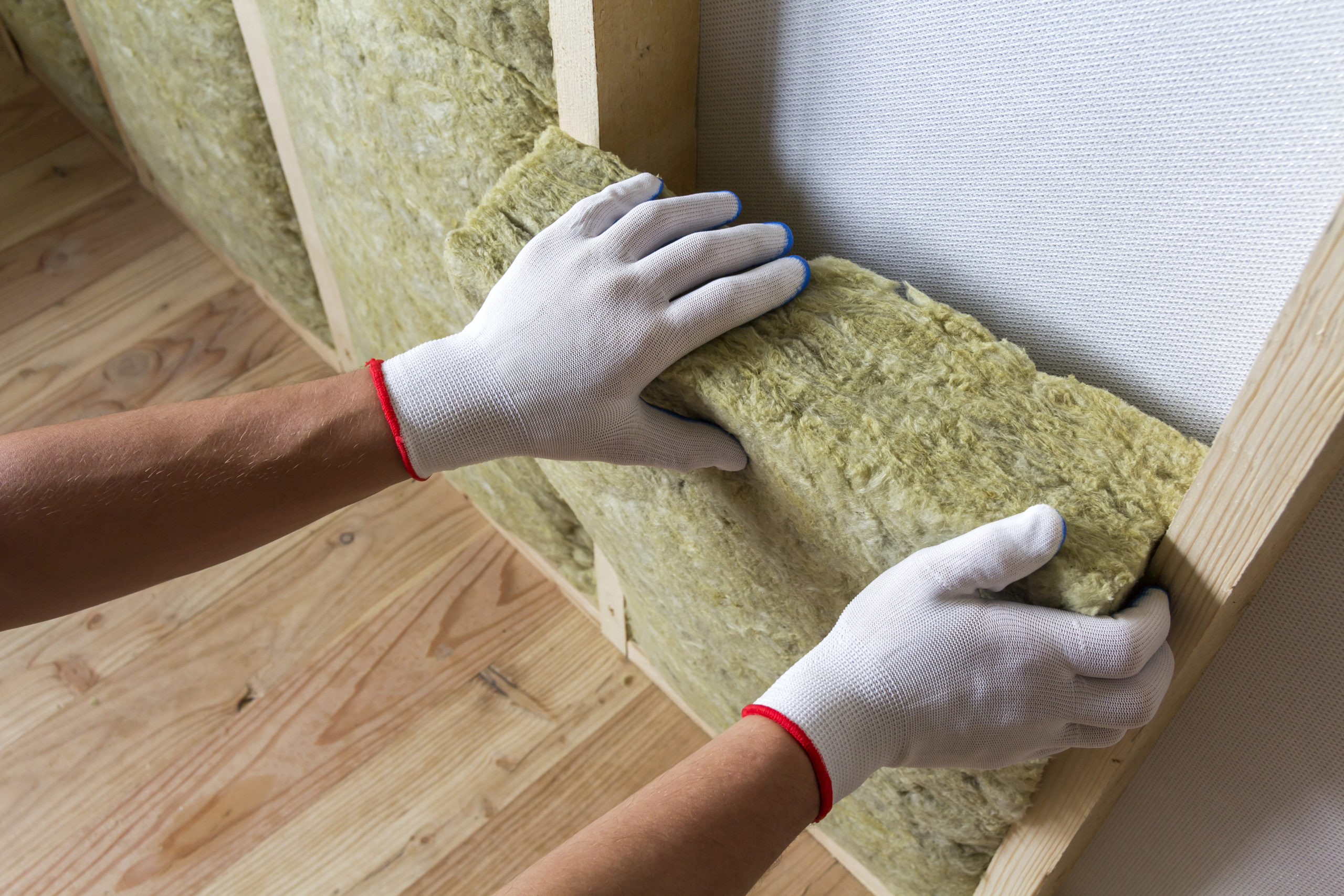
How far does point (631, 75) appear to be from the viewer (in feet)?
3.30

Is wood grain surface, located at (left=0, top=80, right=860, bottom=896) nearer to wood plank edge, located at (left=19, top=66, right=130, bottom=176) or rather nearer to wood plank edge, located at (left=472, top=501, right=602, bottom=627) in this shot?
wood plank edge, located at (left=472, top=501, right=602, bottom=627)

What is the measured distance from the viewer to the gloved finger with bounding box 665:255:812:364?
0.89 metres

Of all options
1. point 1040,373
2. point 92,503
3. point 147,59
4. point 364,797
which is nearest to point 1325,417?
point 1040,373

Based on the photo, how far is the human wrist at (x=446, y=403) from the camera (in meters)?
0.89

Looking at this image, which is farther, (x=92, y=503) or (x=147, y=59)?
(x=147, y=59)

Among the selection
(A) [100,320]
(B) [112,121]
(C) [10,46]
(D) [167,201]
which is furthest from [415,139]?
(C) [10,46]

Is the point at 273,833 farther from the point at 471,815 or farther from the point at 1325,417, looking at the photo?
the point at 1325,417

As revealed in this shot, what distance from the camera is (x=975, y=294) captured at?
3.24ft

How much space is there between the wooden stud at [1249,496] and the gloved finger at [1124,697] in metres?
0.05

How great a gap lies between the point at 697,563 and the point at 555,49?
1.96 ft

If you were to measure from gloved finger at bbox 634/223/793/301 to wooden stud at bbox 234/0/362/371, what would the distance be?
91 centimetres

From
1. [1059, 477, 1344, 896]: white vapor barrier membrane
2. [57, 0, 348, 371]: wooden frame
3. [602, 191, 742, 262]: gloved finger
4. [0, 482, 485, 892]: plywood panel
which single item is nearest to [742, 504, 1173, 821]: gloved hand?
[1059, 477, 1344, 896]: white vapor barrier membrane

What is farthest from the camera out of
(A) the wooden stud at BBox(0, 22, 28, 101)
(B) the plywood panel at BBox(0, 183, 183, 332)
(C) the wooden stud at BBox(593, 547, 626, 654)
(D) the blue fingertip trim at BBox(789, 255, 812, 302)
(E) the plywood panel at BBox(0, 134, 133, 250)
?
(A) the wooden stud at BBox(0, 22, 28, 101)

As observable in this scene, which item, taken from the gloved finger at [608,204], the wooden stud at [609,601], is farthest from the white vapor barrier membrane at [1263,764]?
the wooden stud at [609,601]
